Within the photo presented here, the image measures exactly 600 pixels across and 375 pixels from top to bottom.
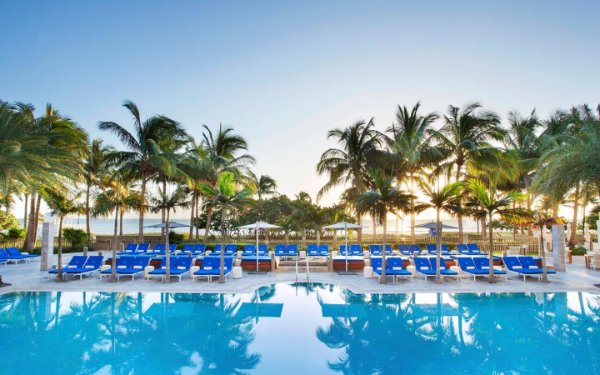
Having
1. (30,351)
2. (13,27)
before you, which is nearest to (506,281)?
(30,351)

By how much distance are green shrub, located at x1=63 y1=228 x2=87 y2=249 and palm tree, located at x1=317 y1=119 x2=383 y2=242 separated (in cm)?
1819

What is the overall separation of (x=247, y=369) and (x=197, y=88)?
54.2 ft

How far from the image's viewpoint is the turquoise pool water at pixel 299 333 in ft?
20.7

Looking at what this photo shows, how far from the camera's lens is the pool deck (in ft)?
41.7

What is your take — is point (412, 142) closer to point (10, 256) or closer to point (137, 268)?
point (137, 268)

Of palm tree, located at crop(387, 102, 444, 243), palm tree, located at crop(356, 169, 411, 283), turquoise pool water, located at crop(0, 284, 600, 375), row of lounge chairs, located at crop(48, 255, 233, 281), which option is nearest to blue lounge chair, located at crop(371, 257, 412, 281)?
palm tree, located at crop(356, 169, 411, 283)

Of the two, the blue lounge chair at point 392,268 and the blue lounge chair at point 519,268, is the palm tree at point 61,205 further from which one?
the blue lounge chair at point 519,268

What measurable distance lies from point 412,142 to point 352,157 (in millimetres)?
4539

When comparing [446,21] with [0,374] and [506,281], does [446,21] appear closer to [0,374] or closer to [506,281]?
[506,281]

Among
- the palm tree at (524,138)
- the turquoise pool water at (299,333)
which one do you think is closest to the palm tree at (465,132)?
the palm tree at (524,138)

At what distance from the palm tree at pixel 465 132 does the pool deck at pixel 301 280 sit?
9474mm

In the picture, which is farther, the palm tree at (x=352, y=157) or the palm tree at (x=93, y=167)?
the palm tree at (x=352, y=157)

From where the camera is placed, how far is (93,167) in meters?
17.2

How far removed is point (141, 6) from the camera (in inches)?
580
